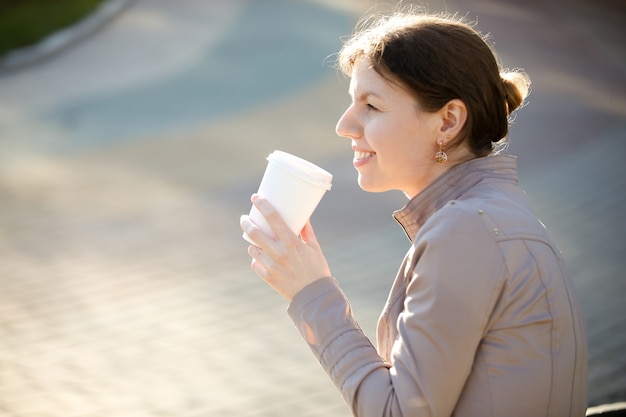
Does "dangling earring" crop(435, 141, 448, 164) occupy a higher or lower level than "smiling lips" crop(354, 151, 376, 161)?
lower

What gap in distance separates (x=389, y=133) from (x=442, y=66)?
0.22 meters

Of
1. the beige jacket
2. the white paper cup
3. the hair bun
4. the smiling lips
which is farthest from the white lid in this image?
the hair bun

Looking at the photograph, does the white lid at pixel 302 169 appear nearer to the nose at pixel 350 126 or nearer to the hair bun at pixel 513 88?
the nose at pixel 350 126

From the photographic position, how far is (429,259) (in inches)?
70.9

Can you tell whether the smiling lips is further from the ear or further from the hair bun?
the hair bun

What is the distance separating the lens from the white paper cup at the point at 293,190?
2148 mm

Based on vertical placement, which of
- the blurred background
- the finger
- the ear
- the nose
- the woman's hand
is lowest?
the woman's hand

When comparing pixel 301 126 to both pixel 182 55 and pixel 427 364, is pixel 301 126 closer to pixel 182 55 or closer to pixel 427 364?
pixel 182 55

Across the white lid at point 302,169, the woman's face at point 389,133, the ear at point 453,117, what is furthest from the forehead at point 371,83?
the white lid at point 302,169

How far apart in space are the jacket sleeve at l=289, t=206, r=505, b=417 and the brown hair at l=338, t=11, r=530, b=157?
37 cm

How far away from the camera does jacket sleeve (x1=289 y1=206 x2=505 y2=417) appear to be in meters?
1.77

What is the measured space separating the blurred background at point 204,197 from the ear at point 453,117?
2.25 meters

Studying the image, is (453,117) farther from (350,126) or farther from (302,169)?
(302,169)

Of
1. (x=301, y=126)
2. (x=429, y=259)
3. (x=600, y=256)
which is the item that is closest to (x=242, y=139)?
(x=301, y=126)
